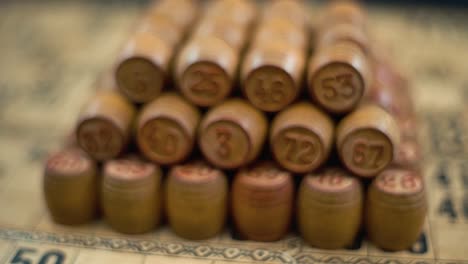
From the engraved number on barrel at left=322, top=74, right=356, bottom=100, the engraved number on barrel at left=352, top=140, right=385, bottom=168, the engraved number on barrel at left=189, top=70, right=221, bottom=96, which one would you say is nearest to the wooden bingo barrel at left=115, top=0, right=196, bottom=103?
the engraved number on barrel at left=189, top=70, right=221, bottom=96

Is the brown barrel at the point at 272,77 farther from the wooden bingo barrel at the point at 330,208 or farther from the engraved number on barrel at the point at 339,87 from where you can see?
the wooden bingo barrel at the point at 330,208

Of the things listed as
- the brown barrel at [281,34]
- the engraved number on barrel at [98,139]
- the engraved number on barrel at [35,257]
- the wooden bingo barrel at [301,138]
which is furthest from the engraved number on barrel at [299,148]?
the engraved number on barrel at [35,257]

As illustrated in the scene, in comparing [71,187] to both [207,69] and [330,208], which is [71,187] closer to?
[207,69]

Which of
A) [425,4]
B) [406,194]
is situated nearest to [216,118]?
[406,194]

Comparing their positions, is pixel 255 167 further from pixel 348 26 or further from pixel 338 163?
pixel 348 26

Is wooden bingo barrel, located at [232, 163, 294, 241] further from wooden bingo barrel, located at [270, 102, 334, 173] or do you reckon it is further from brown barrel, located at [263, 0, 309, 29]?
brown barrel, located at [263, 0, 309, 29]

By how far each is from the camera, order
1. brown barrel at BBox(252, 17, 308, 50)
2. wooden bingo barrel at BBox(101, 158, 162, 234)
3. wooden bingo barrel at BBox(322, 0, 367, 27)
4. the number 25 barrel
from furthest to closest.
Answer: wooden bingo barrel at BBox(322, 0, 367, 27) → brown barrel at BBox(252, 17, 308, 50) → wooden bingo barrel at BBox(101, 158, 162, 234) → the number 25 barrel

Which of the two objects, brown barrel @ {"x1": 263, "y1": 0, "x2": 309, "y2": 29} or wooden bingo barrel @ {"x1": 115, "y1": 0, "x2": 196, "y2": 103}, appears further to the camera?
brown barrel @ {"x1": 263, "y1": 0, "x2": 309, "y2": 29}

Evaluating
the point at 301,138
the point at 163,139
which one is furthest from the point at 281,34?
the point at 163,139
